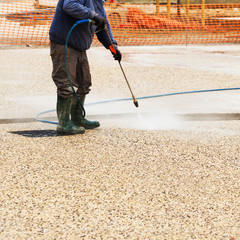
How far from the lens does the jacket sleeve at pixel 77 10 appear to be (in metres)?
4.45

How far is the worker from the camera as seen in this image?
4.54 metres

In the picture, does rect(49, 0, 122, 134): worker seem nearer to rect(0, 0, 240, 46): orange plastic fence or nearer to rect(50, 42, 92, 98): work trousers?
rect(50, 42, 92, 98): work trousers

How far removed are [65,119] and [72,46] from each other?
75 cm

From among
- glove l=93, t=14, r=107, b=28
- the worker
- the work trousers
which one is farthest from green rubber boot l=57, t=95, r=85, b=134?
glove l=93, t=14, r=107, b=28

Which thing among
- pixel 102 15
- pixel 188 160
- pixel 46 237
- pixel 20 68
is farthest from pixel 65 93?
pixel 20 68

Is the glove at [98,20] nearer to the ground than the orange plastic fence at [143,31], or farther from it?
farther from it

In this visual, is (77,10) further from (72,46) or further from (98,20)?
(72,46)

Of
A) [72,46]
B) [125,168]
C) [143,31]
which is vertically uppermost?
[72,46]

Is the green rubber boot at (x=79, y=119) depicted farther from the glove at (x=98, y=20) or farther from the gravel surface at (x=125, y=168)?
the glove at (x=98, y=20)

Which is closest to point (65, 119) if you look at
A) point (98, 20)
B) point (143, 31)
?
point (98, 20)

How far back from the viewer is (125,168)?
152 inches

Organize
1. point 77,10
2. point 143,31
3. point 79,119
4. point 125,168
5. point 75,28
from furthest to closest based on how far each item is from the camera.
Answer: point 143,31 → point 79,119 → point 75,28 → point 77,10 → point 125,168

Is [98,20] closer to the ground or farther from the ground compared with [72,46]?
farther from the ground

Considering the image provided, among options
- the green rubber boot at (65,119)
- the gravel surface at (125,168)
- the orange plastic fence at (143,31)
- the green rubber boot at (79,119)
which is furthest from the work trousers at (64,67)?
the orange plastic fence at (143,31)
